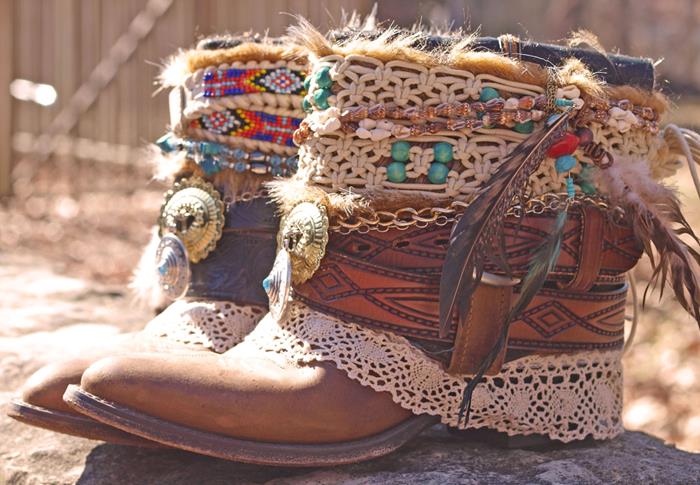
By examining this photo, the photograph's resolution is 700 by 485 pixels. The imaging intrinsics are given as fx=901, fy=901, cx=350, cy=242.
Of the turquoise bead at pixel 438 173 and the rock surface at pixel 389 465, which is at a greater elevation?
the turquoise bead at pixel 438 173

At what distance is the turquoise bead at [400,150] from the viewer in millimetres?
1250

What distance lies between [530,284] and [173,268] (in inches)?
25.0

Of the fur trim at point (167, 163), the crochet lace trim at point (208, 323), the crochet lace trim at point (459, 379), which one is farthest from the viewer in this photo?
the fur trim at point (167, 163)

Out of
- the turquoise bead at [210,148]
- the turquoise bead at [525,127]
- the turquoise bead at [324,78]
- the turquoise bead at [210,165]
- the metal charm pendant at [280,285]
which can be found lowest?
the metal charm pendant at [280,285]

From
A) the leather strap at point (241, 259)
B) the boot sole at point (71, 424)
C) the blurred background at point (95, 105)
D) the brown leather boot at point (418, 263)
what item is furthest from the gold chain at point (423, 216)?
the blurred background at point (95, 105)

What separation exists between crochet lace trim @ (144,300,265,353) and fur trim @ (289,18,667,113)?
47 centimetres

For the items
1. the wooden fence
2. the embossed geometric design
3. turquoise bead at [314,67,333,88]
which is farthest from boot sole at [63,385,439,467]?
the wooden fence

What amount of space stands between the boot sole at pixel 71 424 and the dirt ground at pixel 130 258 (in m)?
0.89

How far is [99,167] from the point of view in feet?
17.5

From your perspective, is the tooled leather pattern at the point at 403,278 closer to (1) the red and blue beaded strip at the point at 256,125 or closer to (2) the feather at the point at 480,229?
(2) the feather at the point at 480,229

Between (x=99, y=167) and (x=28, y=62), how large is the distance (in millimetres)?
961

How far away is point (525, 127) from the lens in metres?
1.26

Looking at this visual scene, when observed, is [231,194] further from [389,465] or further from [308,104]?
[389,465]

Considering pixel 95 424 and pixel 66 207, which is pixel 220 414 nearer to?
pixel 95 424
